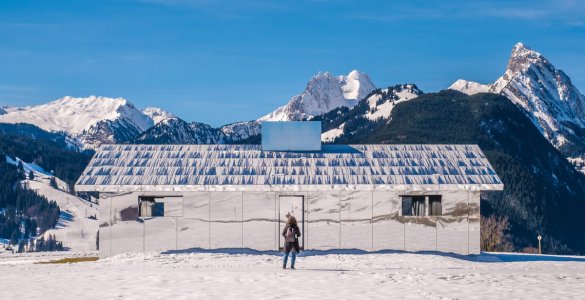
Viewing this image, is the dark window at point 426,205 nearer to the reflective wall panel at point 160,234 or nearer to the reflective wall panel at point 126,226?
the reflective wall panel at point 160,234

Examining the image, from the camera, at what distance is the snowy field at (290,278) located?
28328 millimetres

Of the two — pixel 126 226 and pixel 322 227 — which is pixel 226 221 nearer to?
pixel 322 227

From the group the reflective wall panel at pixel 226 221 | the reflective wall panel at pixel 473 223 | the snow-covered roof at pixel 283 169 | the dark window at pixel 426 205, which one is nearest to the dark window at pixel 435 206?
the dark window at pixel 426 205

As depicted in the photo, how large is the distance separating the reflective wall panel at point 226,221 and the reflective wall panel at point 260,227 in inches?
15.3

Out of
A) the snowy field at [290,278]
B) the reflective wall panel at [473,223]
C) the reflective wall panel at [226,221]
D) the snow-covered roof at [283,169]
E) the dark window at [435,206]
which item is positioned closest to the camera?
the snowy field at [290,278]

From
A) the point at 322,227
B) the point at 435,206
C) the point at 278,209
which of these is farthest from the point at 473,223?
the point at 278,209

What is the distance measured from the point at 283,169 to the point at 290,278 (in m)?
16.8

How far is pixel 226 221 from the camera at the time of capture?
4666cm

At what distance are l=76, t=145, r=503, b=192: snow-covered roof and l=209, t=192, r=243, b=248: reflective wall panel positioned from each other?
0.70m

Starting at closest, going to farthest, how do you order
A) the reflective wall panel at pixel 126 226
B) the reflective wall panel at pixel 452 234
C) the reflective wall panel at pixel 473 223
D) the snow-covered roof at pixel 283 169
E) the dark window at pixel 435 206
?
the reflective wall panel at pixel 126 226 < the snow-covered roof at pixel 283 169 < the reflective wall panel at pixel 452 234 < the reflective wall panel at pixel 473 223 < the dark window at pixel 435 206

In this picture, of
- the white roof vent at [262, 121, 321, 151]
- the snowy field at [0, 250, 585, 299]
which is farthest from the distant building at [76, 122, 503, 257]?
the white roof vent at [262, 121, 321, 151]

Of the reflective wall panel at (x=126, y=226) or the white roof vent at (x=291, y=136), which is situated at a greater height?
the white roof vent at (x=291, y=136)

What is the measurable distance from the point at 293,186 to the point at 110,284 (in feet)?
58.8

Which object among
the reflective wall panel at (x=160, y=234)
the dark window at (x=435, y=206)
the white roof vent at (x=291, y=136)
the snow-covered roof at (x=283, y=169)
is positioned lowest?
the reflective wall panel at (x=160, y=234)
